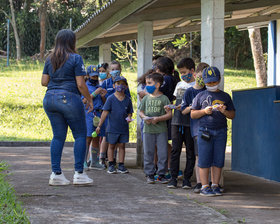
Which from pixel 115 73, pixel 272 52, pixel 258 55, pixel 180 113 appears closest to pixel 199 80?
pixel 180 113

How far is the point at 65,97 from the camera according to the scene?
7219mm

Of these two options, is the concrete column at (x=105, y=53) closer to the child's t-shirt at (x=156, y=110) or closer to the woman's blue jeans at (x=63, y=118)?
the child's t-shirt at (x=156, y=110)

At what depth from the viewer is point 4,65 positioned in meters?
34.7

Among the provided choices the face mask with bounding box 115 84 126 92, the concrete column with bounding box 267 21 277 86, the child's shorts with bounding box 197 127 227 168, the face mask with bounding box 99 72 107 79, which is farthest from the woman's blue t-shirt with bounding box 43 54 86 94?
the concrete column with bounding box 267 21 277 86

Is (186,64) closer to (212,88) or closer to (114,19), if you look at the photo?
(212,88)

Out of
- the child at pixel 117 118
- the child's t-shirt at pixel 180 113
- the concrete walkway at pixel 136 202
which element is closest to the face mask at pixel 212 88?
the child's t-shirt at pixel 180 113

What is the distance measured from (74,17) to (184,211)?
123 feet

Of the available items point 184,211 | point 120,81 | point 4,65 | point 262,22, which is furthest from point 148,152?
point 4,65

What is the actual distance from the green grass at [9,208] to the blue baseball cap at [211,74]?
2.58 meters

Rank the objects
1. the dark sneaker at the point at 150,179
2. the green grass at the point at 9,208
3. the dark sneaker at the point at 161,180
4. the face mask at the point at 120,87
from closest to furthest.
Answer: the green grass at the point at 9,208
the dark sneaker at the point at 150,179
the dark sneaker at the point at 161,180
the face mask at the point at 120,87

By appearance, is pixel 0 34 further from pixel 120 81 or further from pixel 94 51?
pixel 120 81

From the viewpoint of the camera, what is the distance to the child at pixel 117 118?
9.25 meters

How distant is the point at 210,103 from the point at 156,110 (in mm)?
1348

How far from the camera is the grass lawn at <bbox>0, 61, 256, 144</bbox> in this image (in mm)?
18548
